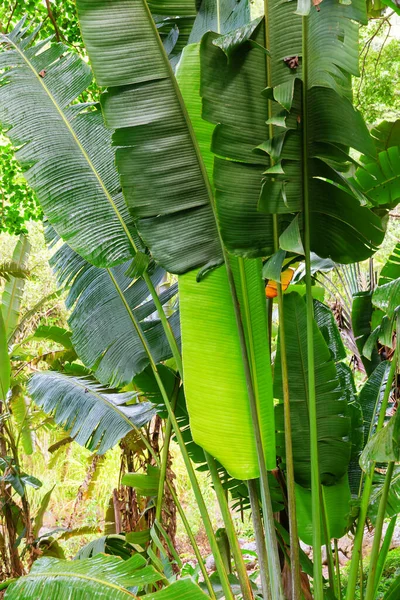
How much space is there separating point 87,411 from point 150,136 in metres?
1.30

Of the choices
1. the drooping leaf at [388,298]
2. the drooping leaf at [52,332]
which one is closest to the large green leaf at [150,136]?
the drooping leaf at [388,298]

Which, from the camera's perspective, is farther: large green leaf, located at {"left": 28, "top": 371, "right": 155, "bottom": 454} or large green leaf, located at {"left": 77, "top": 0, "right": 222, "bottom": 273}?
large green leaf, located at {"left": 28, "top": 371, "right": 155, "bottom": 454}

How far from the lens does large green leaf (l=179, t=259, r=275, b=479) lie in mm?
1971

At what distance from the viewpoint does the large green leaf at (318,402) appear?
2.21 m

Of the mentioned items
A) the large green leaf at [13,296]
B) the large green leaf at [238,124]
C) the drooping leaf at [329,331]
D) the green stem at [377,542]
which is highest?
the large green leaf at [13,296]

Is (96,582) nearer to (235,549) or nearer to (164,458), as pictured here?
(235,549)

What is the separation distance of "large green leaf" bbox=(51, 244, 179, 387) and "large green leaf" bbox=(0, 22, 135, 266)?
322mm

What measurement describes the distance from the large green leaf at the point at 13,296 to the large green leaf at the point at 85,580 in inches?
95.5

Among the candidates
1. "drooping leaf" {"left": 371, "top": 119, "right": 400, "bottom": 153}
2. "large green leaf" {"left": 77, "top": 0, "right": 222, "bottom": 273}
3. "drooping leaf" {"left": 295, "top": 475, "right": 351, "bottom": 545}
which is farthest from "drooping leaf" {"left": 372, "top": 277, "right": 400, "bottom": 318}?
"drooping leaf" {"left": 371, "top": 119, "right": 400, "bottom": 153}

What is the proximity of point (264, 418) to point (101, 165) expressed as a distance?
107 cm

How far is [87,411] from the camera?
2.66 meters

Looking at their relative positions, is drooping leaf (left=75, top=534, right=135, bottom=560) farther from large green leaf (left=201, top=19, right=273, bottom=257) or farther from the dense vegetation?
large green leaf (left=201, top=19, right=273, bottom=257)

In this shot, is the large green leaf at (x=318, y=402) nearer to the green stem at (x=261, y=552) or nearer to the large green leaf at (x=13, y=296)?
the green stem at (x=261, y=552)

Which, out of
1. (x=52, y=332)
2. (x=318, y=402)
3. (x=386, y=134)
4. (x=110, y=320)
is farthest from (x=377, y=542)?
(x=52, y=332)
